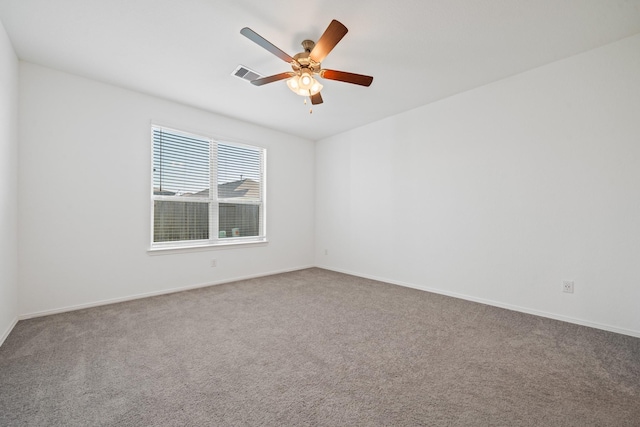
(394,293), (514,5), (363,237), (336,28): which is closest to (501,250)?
(394,293)

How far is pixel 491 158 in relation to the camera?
3.21 m

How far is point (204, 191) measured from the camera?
4.09m

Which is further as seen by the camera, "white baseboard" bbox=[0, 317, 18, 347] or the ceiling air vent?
the ceiling air vent

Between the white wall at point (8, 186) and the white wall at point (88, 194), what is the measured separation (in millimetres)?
123

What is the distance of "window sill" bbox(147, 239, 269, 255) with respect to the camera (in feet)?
11.7

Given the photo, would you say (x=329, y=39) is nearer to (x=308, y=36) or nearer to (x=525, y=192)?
(x=308, y=36)

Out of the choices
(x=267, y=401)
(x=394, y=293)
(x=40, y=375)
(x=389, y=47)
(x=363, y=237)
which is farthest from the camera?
(x=363, y=237)

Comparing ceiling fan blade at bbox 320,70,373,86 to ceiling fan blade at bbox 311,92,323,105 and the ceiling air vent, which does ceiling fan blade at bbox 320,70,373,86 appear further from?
the ceiling air vent

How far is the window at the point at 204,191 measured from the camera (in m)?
3.69

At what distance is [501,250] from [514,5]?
2.39m

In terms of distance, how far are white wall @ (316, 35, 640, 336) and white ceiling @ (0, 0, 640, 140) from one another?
38 cm

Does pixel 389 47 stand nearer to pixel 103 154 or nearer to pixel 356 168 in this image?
pixel 356 168

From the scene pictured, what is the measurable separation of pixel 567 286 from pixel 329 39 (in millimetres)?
3260

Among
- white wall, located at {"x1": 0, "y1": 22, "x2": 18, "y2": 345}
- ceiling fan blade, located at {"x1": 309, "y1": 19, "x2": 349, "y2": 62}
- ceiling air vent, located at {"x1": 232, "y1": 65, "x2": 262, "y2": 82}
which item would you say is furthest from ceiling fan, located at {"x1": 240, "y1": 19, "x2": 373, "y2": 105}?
white wall, located at {"x1": 0, "y1": 22, "x2": 18, "y2": 345}
